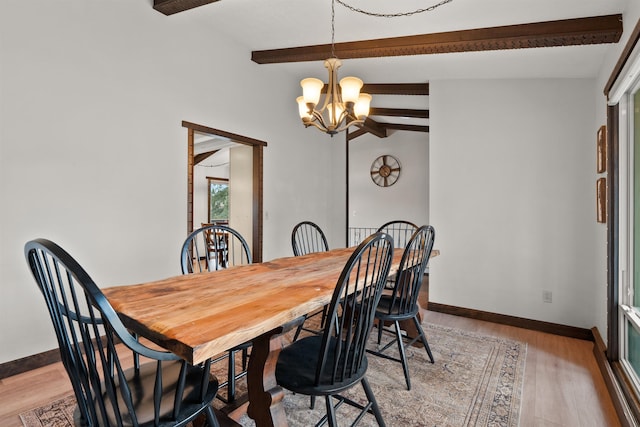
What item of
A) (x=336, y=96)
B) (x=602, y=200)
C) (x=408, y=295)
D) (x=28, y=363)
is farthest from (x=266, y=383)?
(x=602, y=200)

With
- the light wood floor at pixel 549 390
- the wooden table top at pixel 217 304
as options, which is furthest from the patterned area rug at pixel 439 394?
the wooden table top at pixel 217 304

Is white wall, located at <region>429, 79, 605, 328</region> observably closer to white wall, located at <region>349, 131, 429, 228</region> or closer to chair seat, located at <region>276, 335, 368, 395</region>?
chair seat, located at <region>276, 335, 368, 395</region>

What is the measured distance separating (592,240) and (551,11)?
1.92 m

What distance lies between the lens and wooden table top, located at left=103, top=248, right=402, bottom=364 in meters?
0.99

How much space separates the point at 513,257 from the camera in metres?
3.31

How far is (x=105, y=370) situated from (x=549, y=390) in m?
2.44

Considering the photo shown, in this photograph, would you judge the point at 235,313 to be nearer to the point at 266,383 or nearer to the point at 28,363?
the point at 266,383

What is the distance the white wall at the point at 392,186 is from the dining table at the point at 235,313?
601 cm

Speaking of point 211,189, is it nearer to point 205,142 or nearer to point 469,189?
point 205,142

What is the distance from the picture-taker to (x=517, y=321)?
3264 mm

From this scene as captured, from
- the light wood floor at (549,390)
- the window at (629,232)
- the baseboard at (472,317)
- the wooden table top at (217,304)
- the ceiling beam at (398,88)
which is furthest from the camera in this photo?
the ceiling beam at (398,88)

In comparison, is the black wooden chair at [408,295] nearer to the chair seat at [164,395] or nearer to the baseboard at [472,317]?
the chair seat at [164,395]

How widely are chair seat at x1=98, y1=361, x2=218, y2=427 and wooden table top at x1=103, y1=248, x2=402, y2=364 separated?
9.8 inches

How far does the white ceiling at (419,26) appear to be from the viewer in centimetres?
233
